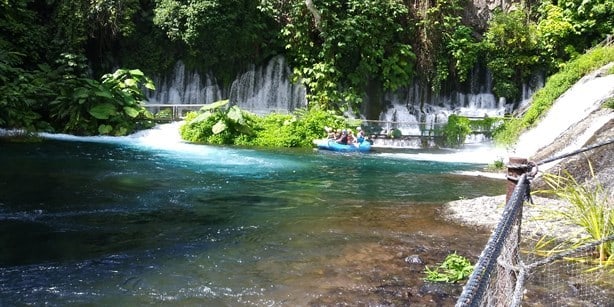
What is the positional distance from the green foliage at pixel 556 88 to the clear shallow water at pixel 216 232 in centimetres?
492

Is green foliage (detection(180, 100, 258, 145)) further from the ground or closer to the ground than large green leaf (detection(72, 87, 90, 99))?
closer to the ground

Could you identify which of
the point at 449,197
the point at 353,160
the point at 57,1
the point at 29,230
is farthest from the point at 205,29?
the point at 29,230

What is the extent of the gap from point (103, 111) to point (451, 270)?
59.9 ft

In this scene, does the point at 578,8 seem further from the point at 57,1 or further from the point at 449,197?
the point at 57,1

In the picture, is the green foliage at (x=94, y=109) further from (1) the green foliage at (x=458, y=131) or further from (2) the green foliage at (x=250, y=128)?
(1) the green foliage at (x=458, y=131)

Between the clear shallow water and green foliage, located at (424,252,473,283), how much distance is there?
18 centimetres

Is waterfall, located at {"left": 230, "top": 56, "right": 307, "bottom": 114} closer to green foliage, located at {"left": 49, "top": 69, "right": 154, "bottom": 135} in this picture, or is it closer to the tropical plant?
the tropical plant

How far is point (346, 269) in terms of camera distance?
610cm

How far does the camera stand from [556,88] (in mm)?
17688

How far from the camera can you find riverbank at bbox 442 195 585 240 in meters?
7.55

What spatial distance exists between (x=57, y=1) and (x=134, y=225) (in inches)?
794

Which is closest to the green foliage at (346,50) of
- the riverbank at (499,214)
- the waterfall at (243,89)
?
the waterfall at (243,89)

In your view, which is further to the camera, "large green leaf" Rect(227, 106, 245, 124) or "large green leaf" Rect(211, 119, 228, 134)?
"large green leaf" Rect(227, 106, 245, 124)

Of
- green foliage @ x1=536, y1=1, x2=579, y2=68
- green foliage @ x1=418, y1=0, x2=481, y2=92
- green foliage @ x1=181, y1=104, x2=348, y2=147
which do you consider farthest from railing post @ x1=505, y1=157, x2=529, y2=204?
green foliage @ x1=418, y1=0, x2=481, y2=92
